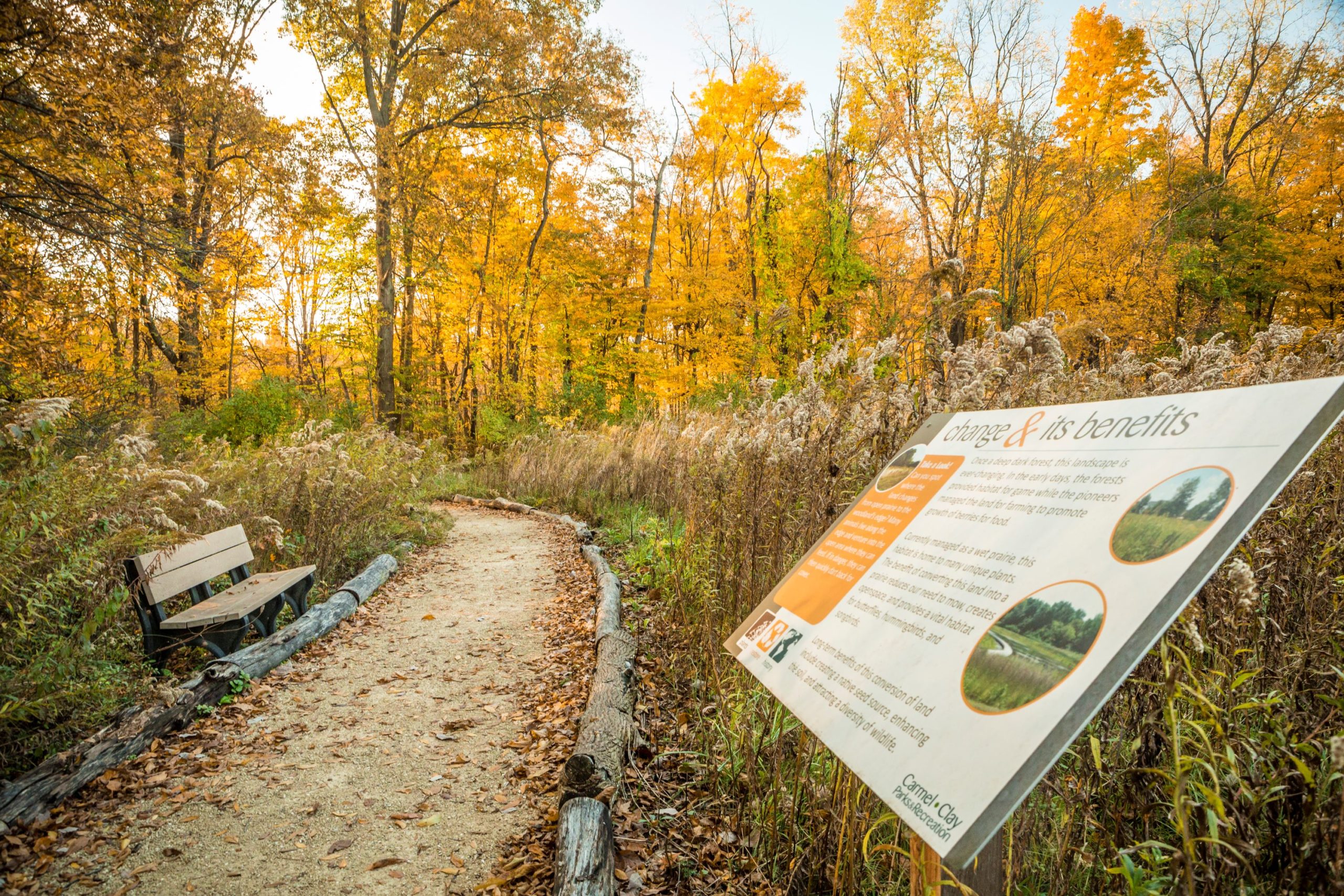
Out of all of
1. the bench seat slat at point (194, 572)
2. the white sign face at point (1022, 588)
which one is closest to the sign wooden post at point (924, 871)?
the white sign face at point (1022, 588)

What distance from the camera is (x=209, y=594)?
4.30 metres

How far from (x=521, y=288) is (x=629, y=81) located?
216 inches

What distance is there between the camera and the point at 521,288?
16.0 meters

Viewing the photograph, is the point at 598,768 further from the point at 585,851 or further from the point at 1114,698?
the point at 1114,698

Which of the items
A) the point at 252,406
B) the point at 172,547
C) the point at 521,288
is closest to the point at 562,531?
the point at 172,547

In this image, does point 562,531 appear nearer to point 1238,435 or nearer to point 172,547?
Result: point 172,547

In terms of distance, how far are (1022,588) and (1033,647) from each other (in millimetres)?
138

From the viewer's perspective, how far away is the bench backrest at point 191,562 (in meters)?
3.32

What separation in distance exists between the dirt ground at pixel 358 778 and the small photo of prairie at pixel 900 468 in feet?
6.75

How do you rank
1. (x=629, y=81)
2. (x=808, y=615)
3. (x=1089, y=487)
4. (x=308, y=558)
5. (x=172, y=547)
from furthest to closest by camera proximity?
(x=629, y=81) → (x=308, y=558) → (x=172, y=547) → (x=808, y=615) → (x=1089, y=487)

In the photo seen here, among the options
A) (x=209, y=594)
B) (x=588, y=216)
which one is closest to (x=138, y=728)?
(x=209, y=594)

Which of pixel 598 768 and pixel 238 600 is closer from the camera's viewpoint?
pixel 598 768

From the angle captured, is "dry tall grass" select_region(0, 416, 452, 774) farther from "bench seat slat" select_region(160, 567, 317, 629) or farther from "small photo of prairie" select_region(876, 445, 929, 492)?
"small photo of prairie" select_region(876, 445, 929, 492)

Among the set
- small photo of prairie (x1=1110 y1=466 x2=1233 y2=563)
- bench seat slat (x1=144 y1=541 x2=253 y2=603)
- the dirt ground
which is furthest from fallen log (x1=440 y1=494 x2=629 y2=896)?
bench seat slat (x1=144 y1=541 x2=253 y2=603)
